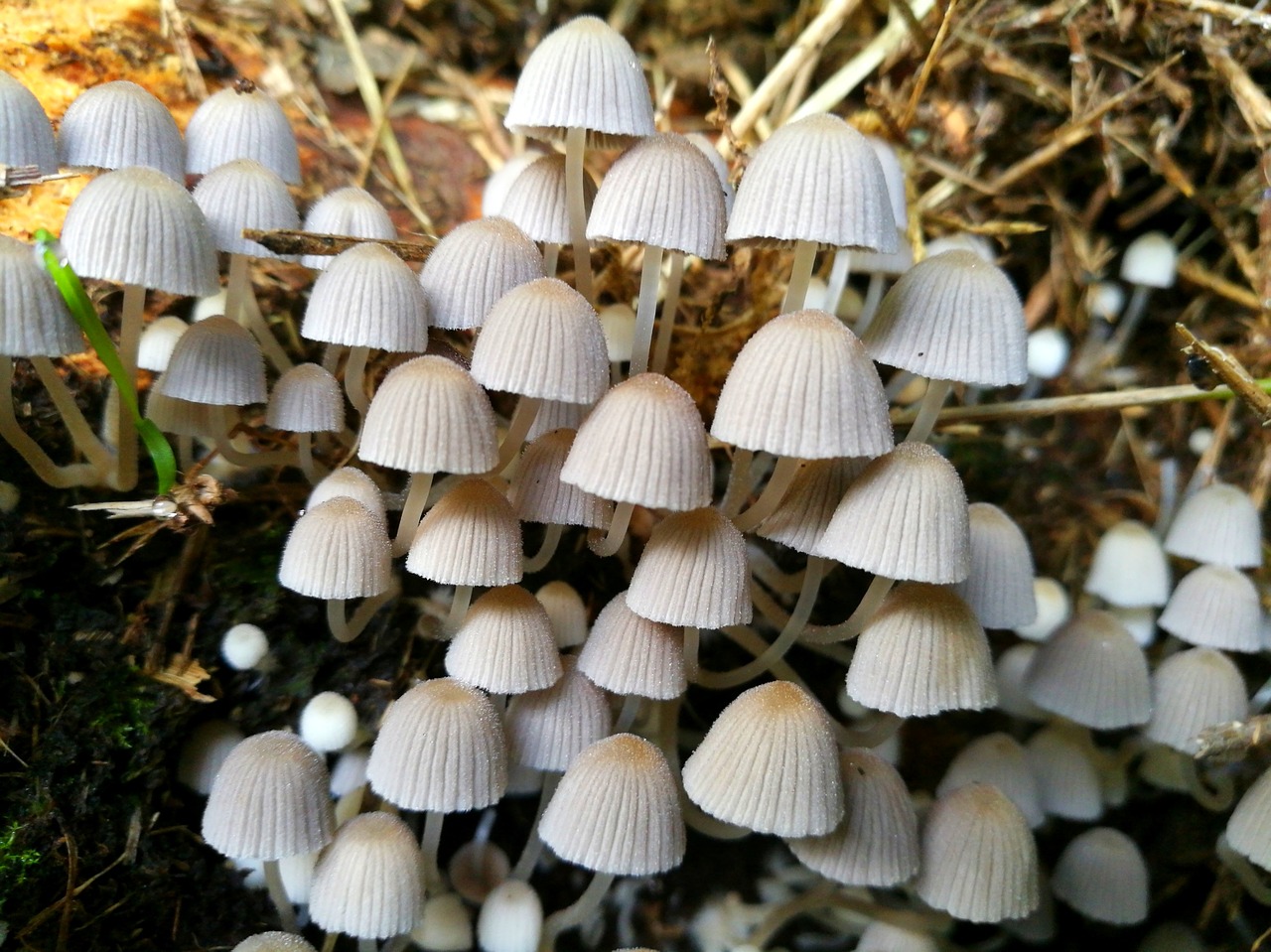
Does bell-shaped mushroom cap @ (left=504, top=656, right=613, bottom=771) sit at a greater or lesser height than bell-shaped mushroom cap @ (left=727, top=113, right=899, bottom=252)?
lesser

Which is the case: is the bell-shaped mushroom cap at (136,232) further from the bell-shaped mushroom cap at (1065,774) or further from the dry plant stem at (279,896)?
the bell-shaped mushroom cap at (1065,774)

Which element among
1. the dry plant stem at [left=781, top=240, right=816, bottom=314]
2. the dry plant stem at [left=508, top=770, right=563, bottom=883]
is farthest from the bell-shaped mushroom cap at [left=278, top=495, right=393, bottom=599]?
the dry plant stem at [left=781, top=240, right=816, bottom=314]

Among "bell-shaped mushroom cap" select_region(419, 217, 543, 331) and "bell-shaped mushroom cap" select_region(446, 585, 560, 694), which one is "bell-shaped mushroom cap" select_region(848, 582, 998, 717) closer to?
"bell-shaped mushroom cap" select_region(446, 585, 560, 694)

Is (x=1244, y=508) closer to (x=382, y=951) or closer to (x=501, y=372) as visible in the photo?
(x=501, y=372)

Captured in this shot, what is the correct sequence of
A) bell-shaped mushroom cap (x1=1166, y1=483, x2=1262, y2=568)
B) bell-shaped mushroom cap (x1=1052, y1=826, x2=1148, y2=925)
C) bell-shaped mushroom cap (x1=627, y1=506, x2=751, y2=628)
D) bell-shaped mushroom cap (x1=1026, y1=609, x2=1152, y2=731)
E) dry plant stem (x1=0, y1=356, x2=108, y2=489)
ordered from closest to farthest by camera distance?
bell-shaped mushroom cap (x1=627, y1=506, x2=751, y2=628)
dry plant stem (x1=0, y1=356, x2=108, y2=489)
bell-shaped mushroom cap (x1=1026, y1=609, x2=1152, y2=731)
bell-shaped mushroom cap (x1=1052, y1=826, x2=1148, y2=925)
bell-shaped mushroom cap (x1=1166, y1=483, x2=1262, y2=568)

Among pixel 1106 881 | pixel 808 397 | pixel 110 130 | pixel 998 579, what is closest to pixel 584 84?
pixel 808 397

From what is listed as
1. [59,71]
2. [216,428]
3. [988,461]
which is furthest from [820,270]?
[59,71]

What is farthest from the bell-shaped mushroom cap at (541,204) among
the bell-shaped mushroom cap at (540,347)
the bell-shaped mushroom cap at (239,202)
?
the bell-shaped mushroom cap at (239,202)
